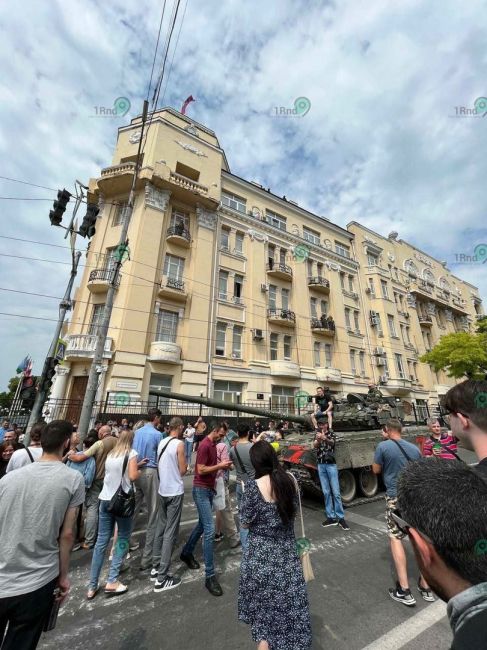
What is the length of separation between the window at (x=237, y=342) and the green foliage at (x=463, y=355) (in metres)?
16.4

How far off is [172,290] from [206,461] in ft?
47.2

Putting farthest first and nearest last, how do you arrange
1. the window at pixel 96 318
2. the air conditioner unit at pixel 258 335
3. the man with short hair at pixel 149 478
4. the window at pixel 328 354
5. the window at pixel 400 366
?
1. the window at pixel 400 366
2. the window at pixel 328 354
3. the air conditioner unit at pixel 258 335
4. the window at pixel 96 318
5. the man with short hair at pixel 149 478

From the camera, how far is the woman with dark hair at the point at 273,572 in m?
2.25

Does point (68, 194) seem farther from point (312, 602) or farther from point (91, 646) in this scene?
point (312, 602)

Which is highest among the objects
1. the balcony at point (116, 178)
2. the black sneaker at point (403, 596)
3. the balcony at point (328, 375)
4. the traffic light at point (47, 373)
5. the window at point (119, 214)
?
the balcony at point (116, 178)

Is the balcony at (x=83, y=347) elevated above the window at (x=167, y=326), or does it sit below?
below

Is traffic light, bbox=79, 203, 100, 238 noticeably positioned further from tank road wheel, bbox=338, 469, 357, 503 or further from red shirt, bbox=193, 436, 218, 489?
tank road wheel, bbox=338, 469, 357, 503

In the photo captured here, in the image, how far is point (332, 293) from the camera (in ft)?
85.3

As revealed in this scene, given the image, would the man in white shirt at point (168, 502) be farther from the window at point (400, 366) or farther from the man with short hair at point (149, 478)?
the window at point (400, 366)

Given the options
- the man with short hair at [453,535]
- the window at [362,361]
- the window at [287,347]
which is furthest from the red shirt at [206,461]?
the window at [362,361]

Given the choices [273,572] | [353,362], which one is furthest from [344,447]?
[353,362]

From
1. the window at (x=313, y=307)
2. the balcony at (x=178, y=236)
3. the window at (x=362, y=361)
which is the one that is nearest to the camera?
the balcony at (x=178, y=236)

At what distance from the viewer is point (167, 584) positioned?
3.81 meters

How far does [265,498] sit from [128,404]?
1364 cm
